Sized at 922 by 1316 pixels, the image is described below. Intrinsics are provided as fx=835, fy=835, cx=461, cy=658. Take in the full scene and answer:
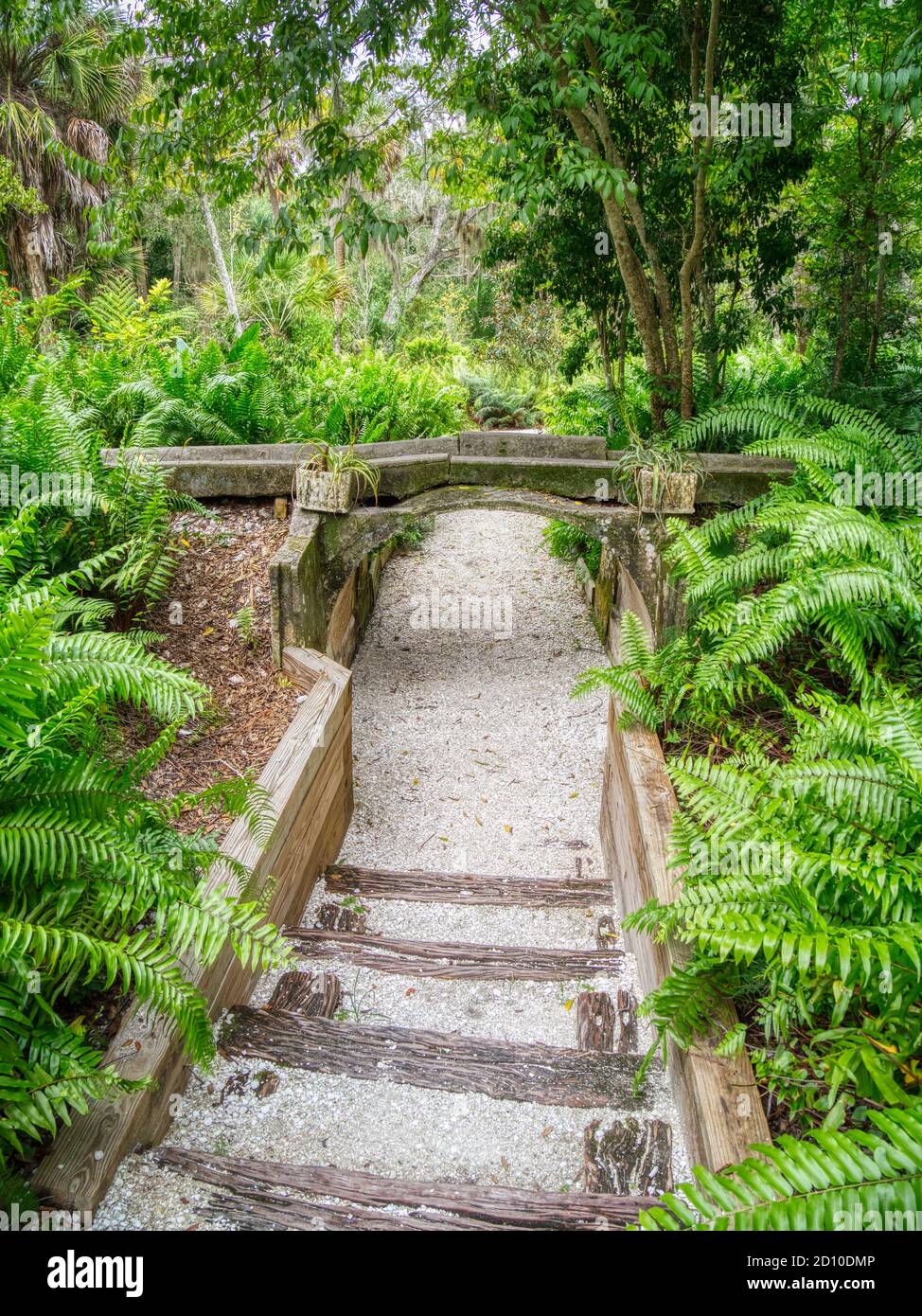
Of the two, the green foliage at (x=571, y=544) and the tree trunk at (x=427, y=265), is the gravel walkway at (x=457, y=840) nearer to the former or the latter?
the green foliage at (x=571, y=544)

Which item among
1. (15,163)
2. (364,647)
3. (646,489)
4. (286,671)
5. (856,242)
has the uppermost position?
(15,163)

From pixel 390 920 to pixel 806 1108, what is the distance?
2.33m

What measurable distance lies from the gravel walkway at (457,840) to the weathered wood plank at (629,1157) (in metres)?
0.04

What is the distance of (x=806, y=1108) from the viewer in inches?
77.8

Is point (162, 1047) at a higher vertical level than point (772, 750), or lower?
lower

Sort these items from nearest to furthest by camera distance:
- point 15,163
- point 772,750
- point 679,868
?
point 679,868 → point 772,750 → point 15,163

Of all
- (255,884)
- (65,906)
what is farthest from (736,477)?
(65,906)

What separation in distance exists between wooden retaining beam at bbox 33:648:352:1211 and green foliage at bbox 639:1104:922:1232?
1317 millimetres

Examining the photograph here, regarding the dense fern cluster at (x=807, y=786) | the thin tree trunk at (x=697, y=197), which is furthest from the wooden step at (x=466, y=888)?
the thin tree trunk at (x=697, y=197)

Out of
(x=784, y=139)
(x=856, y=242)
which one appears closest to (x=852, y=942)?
(x=784, y=139)

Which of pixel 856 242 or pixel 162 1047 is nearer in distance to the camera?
pixel 162 1047

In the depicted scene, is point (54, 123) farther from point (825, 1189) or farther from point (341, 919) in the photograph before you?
point (825, 1189)

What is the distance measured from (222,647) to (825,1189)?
386 centimetres
